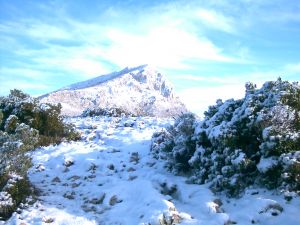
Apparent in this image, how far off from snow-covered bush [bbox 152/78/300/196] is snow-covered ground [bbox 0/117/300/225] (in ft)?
1.28

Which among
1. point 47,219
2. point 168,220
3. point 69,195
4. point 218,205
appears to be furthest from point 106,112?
point 168,220

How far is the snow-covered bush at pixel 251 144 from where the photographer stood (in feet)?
29.9

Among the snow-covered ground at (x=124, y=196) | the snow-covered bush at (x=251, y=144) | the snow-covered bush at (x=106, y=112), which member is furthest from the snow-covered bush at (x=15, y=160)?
the snow-covered bush at (x=106, y=112)

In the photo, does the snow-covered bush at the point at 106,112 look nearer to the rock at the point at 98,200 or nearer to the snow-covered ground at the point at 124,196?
the snow-covered ground at the point at 124,196

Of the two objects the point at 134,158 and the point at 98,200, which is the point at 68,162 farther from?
the point at 98,200

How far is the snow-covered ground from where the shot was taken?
8422 mm

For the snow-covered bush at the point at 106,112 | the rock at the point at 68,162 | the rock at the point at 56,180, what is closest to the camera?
the rock at the point at 56,180

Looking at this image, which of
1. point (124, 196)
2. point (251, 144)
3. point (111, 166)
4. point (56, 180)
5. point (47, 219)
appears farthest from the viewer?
point (111, 166)

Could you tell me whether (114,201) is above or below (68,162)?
below

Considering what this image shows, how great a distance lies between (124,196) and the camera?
31.9ft

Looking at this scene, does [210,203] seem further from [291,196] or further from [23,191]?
[23,191]

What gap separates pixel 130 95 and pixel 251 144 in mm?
37818

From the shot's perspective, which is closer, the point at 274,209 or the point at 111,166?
the point at 274,209

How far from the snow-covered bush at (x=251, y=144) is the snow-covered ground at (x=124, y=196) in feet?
1.28
